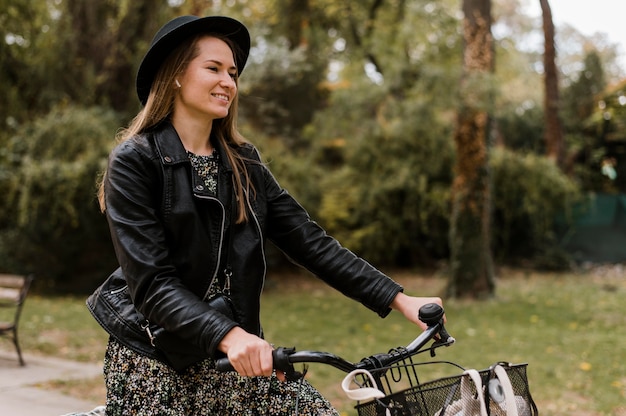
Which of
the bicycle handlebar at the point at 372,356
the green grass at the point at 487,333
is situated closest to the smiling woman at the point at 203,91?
the bicycle handlebar at the point at 372,356

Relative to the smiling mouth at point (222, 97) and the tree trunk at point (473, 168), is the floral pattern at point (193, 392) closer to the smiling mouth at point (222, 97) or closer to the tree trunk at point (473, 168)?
the smiling mouth at point (222, 97)

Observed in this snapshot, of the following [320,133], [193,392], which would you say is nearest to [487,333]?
[320,133]

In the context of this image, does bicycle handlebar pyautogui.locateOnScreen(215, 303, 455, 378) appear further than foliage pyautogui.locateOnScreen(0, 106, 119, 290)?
No

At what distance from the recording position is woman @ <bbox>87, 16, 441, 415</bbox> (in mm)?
2000

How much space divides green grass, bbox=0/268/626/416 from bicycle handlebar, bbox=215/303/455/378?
3852 millimetres

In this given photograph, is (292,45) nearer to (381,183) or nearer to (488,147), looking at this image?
(381,183)

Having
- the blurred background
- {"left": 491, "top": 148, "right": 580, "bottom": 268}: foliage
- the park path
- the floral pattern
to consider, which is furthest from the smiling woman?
{"left": 491, "top": 148, "right": 580, "bottom": 268}: foliage

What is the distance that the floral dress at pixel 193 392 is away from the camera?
6.88 feet

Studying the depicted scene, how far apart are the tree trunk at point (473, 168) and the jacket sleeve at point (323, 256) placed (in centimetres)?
943

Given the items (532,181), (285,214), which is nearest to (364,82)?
(532,181)

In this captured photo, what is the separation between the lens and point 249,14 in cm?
1678

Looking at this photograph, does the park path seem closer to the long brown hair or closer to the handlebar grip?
the long brown hair

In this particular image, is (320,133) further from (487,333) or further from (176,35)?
(176,35)

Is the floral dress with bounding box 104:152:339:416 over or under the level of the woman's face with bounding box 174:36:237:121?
under
